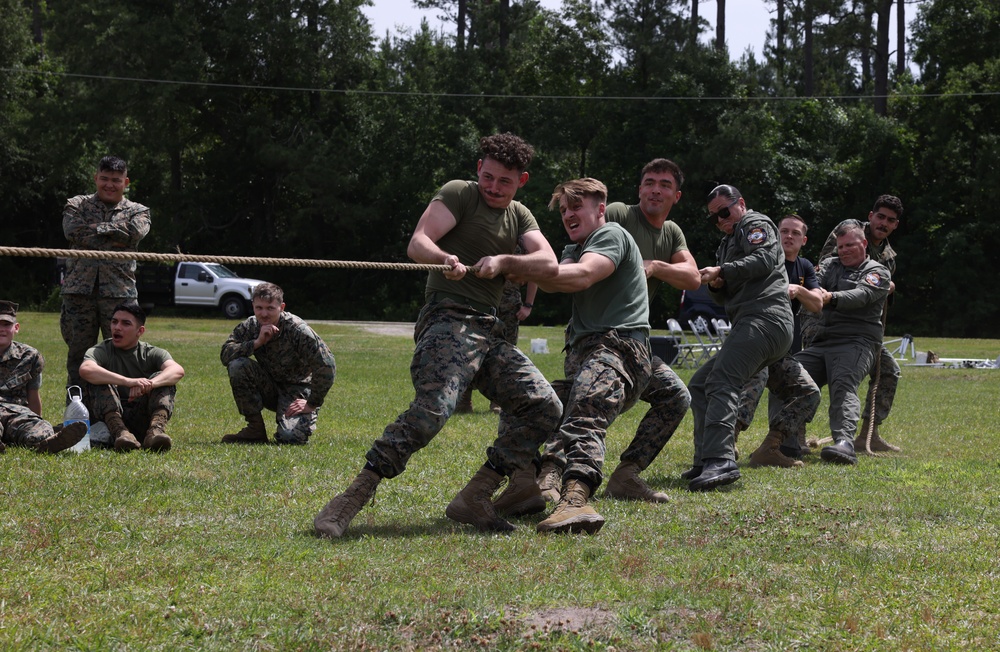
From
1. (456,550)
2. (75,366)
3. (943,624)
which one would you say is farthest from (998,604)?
(75,366)

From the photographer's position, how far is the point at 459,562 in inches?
173

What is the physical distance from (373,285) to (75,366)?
29126 mm

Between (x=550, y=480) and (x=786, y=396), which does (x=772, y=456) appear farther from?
(x=550, y=480)

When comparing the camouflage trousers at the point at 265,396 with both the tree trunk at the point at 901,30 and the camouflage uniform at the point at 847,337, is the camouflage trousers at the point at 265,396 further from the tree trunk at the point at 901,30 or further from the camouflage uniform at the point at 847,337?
the tree trunk at the point at 901,30

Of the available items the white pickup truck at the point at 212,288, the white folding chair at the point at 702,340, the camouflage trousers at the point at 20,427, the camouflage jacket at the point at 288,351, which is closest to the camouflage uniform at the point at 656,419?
the camouflage jacket at the point at 288,351

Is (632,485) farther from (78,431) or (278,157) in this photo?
(278,157)

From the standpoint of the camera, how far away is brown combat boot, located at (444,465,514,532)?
517 centimetres

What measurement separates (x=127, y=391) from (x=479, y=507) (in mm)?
3530

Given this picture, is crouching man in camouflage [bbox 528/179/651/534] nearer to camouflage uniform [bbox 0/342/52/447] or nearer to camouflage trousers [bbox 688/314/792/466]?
camouflage trousers [bbox 688/314/792/466]

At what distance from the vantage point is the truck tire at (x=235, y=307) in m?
32.1

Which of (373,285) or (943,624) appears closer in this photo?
(943,624)

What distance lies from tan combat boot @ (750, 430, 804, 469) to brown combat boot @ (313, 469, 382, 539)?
12.1 ft

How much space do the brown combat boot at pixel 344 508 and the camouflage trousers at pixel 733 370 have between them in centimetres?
245

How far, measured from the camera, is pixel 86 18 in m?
35.9
